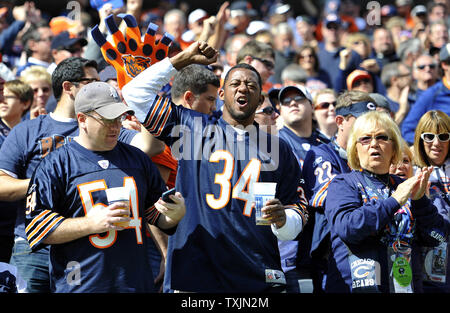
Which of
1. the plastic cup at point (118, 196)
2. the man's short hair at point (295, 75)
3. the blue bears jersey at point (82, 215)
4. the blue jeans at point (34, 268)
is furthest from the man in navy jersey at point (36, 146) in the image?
the man's short hair at point (295, 75)

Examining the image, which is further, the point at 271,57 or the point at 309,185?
the point at 271,57

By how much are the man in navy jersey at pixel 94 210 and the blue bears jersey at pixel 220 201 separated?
22cm

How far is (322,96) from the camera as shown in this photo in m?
7.21

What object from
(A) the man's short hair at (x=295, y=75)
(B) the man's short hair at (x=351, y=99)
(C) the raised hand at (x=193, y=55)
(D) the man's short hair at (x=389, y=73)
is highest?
(D) the man's short hair at (x=389, y=73)

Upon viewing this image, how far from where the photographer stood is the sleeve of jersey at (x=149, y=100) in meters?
4.60

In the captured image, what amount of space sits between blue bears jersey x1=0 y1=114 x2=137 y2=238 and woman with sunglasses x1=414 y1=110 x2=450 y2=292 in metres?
2.82

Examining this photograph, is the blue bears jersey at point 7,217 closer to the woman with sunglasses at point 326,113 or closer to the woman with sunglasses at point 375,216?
the woman with sunglasses at point 375,216

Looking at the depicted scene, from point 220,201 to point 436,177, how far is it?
2.03m

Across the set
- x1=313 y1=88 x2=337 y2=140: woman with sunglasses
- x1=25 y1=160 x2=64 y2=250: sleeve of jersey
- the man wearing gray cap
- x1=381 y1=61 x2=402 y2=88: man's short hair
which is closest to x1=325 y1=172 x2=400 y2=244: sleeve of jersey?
x1=25 y1=160 x2=64 y2=250: sleeve of jersey

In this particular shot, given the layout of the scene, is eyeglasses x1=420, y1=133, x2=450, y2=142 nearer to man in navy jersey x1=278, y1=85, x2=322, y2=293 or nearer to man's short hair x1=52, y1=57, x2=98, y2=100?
man in navy jersey x1=278, y1=85, x2=322, y2=293
